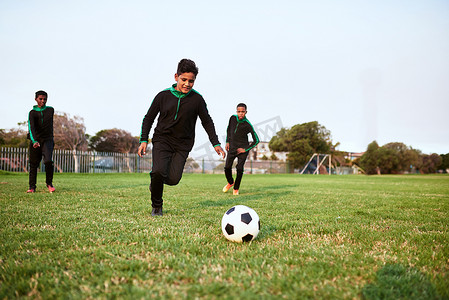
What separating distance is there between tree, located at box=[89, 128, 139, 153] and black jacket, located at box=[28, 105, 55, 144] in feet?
110

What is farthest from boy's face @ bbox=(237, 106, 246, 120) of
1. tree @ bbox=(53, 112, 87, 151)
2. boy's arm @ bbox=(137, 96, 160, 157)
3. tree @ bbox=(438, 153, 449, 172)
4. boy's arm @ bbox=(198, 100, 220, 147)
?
tree @ bbox=(438, 153, 449, 172)

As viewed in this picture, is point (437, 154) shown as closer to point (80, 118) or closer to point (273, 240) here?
point (80, 118)

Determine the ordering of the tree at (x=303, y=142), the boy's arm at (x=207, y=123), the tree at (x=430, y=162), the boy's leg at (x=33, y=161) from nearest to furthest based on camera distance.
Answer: the boy's arm at (x=207, y=123)
the boy's leg at (x=33, y=161)
the tree at (x=303, y=142)
the tree at (x=430, y=162)

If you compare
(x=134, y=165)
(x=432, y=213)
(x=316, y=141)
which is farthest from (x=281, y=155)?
(x=432, y=213)

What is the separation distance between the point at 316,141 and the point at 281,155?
19.7 ft

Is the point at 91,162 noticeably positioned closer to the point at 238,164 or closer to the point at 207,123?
the point at 238,164

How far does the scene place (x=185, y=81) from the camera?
4.31 m

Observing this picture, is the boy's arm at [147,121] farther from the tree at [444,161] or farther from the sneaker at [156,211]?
the tree at [444,161]

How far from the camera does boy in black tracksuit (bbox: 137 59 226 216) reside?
436cm

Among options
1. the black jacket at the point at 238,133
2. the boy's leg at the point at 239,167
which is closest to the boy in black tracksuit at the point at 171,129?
the boy's leg at the point at 239,167

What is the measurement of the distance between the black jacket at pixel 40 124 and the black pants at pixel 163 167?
3970 mm

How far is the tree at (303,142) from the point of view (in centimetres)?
4458

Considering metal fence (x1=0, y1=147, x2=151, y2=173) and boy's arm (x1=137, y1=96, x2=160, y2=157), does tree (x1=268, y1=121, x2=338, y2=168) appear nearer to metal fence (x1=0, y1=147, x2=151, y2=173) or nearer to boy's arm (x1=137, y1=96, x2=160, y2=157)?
metal fence (x1=0, y1=147, x2=151, y2=173)

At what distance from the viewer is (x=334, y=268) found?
2135 mm
